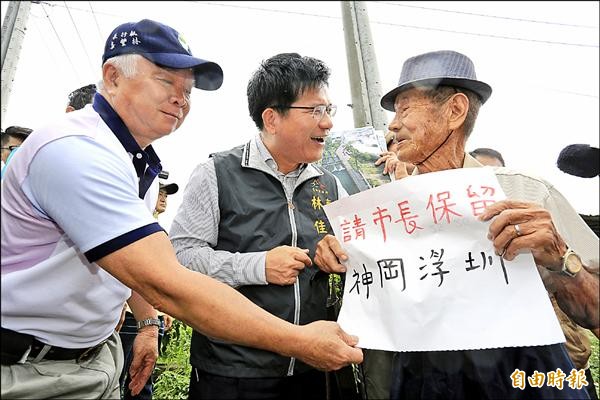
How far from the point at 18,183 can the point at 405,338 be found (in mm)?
1129

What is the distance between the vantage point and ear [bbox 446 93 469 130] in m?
1.70

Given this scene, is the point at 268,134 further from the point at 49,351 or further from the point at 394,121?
the point at 49,351

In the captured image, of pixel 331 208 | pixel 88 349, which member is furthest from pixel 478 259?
pixel 88 349

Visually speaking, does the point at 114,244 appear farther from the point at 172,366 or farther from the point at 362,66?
the point at 172,366

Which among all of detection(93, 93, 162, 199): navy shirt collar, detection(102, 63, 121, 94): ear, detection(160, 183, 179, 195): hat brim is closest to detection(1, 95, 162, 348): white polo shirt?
detection(93, 93, 162, 199): navy shirt collar

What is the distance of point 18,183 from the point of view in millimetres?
1111

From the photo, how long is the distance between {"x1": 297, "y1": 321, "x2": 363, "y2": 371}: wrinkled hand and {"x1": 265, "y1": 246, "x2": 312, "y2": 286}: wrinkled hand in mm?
331

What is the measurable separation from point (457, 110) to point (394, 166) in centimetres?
36

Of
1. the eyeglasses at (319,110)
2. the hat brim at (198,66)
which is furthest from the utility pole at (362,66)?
the hat brim at (198,66)

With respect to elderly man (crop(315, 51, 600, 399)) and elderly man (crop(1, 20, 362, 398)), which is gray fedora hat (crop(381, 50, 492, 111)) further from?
elderly man (crop(1, 20, 362, 398))

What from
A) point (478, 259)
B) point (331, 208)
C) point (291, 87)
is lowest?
point (478, 259)

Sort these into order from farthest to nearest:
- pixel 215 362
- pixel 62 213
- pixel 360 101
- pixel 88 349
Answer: pixel 360 101, pixel 215 362, pixel 88 349, pixel 62 213

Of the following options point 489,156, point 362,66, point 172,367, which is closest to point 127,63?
point 362,66

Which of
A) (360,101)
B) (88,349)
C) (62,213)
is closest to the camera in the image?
(62,213)
